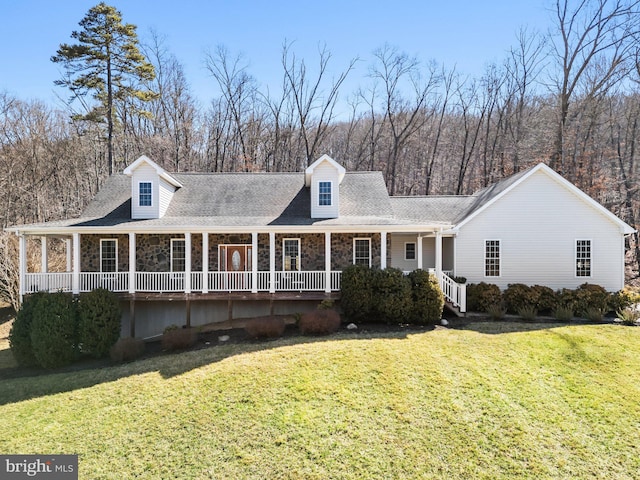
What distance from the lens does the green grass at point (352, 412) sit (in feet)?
19.4

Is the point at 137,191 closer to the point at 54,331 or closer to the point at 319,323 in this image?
the point at 54,331

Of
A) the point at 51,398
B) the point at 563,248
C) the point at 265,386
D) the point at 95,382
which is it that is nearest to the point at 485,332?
the point at 563,248

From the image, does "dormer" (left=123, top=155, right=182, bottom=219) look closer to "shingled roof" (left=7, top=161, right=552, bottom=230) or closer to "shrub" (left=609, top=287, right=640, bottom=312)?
"shingled roof" (left=7, top=161, right=552, bottom=230)

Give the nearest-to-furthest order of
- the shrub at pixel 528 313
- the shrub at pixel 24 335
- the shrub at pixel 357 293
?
the shrub at pixel 24 335 < the shrub at pixel 357 293 < the shrub at pixel 528 313

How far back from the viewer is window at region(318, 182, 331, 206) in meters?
14.5

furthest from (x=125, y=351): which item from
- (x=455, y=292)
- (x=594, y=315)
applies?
(x=594, y=315)

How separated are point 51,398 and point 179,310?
19.1 feet

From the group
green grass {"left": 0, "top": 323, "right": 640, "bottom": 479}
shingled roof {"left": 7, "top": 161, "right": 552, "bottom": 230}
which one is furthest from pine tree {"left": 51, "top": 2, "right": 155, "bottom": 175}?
green grass {"left": 0, "top": 323, "right": 640, "bottom": 479}

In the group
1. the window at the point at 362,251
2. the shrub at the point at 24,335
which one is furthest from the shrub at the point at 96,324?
the window at the point at 362,251

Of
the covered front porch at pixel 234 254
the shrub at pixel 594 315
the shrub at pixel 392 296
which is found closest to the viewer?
the shrub at pixel 392 296

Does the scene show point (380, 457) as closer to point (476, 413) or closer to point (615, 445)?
point (476, 413)

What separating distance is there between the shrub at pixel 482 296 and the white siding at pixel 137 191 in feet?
43.8

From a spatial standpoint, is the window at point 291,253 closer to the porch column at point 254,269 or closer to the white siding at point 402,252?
the porch column at point 254,269

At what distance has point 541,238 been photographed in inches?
569
